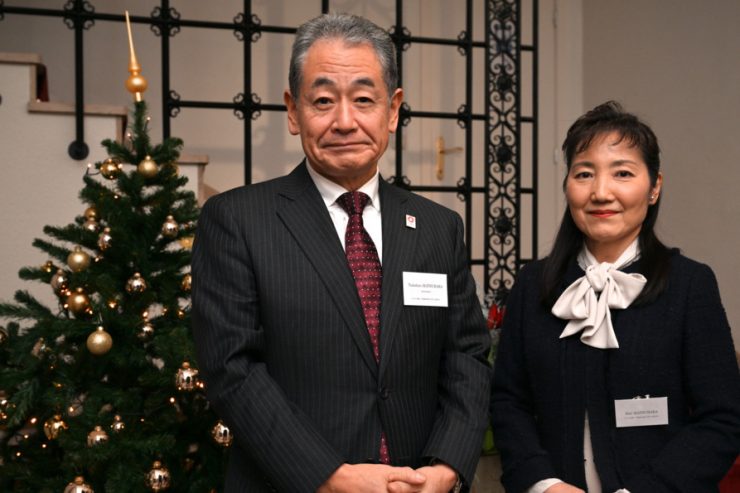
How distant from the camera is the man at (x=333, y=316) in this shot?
134 cm

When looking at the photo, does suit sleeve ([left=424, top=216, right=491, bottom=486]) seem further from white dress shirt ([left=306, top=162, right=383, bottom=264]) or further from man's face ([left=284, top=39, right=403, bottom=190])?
man's face ([left=284, top=39, right=403, bottom=190])

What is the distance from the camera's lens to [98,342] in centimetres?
198

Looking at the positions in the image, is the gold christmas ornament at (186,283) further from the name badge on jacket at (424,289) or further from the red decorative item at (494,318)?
the red decorative item at (494,318)

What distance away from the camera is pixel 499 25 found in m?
4.30

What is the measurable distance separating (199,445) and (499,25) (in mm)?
3080

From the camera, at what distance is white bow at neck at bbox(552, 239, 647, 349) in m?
1.56

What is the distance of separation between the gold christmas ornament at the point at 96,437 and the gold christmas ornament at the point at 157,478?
0.47 ft

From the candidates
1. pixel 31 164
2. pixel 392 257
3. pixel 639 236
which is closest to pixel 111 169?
pixel 392 257

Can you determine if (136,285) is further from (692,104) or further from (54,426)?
(692,104)

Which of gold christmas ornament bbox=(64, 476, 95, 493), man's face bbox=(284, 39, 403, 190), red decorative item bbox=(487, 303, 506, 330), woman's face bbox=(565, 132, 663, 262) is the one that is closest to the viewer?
man's face bbox=(284, 39, 403, 190)

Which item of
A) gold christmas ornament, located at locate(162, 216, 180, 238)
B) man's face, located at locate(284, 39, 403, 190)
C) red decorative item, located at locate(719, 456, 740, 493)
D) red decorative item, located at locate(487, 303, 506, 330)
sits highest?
man's face, located at locate(284, 39, 403, 190)

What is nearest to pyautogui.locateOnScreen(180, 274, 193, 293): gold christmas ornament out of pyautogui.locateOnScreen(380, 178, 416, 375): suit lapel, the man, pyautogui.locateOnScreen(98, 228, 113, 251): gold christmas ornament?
pyautogui.locateOnScreen(98, 228, 113, 251): gold christmas ornament

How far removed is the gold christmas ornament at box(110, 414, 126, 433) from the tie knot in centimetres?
92

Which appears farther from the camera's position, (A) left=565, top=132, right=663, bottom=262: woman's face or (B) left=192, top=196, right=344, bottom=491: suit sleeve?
(A) left=565, top=132, right=663, bottom=262: woman's face
